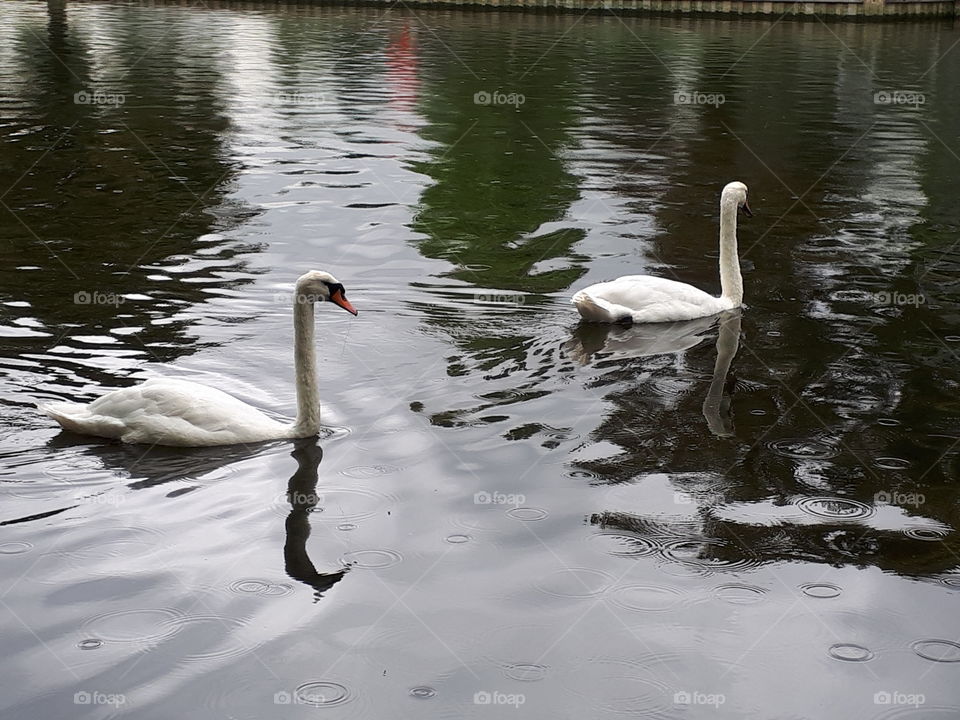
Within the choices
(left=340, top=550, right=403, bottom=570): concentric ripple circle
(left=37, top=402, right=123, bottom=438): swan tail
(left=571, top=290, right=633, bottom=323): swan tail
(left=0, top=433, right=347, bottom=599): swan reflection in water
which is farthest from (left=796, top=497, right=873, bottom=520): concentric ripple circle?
(left=37, top=402, right=123, bottom=438): swan tail

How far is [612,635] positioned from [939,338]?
591 cm

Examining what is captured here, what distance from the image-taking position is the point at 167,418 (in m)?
7.99

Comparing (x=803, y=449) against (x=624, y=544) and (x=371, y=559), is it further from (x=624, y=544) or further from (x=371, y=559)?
(x=371, y=559)

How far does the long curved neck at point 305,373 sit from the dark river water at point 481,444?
191 millimetres

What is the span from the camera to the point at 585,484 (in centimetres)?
771

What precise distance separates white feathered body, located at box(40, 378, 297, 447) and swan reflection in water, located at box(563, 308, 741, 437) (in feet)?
10.1

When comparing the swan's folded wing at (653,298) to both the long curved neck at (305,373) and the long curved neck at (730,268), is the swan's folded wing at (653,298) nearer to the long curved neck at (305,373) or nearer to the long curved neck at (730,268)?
the long curved neck at (730,268)

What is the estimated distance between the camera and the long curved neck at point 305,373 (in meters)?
8.22

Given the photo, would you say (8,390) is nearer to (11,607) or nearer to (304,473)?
(304,473)

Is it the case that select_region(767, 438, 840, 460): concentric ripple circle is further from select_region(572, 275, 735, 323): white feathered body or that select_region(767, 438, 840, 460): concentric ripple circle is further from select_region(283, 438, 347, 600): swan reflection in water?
select_region(283, 438, 347, 600): swan reflection in water

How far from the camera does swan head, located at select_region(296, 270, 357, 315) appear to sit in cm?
827

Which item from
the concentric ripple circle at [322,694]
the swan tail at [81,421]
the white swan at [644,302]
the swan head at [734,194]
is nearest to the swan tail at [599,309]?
the white swan at [644,302]

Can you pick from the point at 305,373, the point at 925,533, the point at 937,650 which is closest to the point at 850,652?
the point at 937,650

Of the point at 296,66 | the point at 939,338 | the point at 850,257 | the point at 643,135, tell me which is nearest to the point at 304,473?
the point at 939,338
